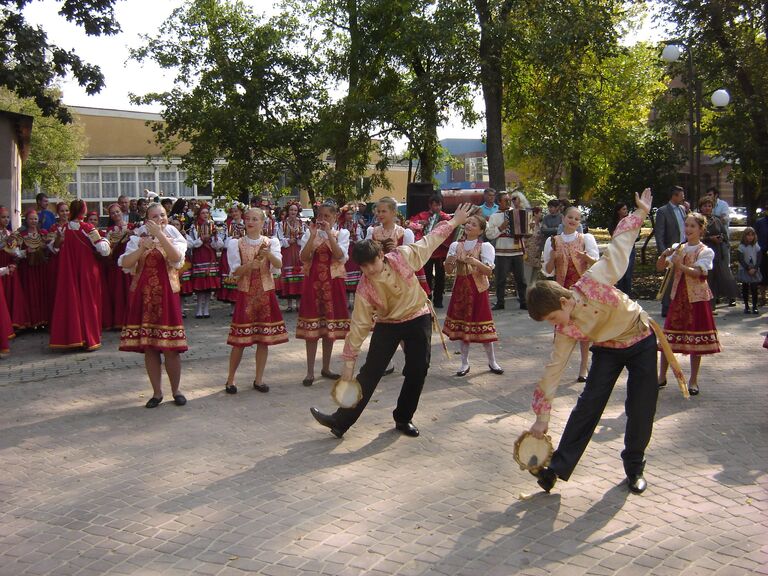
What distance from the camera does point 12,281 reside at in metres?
11.4

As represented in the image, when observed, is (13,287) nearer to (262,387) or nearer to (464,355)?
(262,387)

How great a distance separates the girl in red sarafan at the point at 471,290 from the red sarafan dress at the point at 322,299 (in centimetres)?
121

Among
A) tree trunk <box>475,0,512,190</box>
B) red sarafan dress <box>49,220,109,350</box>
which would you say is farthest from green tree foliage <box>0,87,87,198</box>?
red sarafan dress <box>49,220,109,350</box>

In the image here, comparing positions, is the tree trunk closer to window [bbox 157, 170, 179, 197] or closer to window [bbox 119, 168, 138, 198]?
window [bbox 157, 170, 179, 197]

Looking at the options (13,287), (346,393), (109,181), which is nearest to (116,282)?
(13,287)

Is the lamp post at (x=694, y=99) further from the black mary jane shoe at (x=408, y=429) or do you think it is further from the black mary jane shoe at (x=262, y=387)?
the black mary jane shoe at (x=408, y=429)

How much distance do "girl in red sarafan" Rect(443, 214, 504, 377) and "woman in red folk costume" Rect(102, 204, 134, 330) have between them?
539cm

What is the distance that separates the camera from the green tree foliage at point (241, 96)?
19391 millimetres

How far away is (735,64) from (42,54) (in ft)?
51.2

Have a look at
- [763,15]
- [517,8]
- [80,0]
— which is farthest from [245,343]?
[763,15]

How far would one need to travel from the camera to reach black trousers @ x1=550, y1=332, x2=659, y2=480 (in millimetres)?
5191

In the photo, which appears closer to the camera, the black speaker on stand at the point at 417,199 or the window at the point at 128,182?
the black speaker on stand at the point at 417,199

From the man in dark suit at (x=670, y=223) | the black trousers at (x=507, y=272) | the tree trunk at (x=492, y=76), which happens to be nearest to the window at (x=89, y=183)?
the tree trunk at (x=492, y=76)

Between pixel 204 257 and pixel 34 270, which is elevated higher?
pixel 204 257
